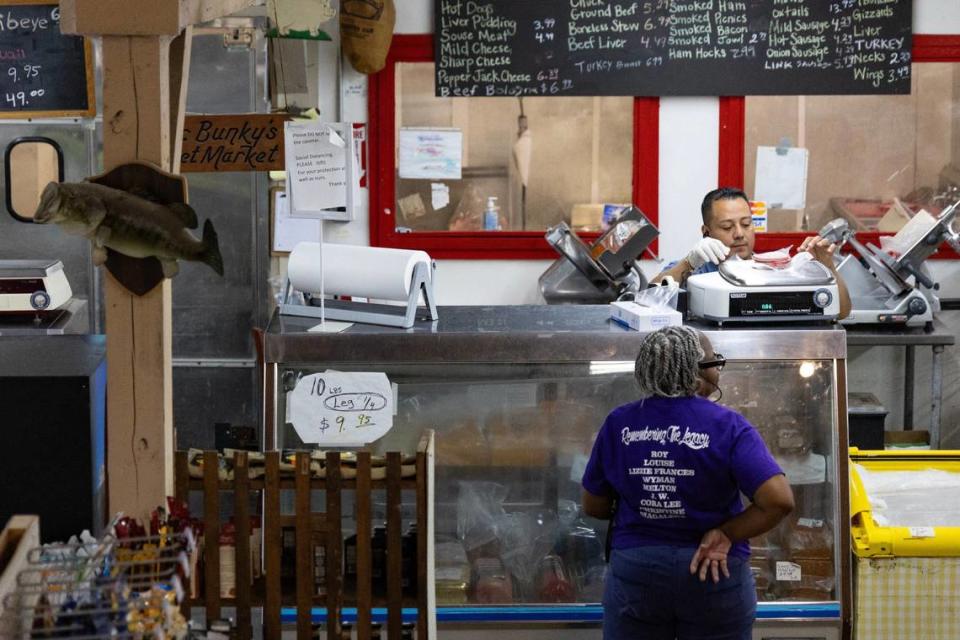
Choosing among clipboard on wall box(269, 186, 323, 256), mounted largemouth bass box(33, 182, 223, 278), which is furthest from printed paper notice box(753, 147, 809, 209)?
mounted largemouth bass box(33, 182, 223, 278)

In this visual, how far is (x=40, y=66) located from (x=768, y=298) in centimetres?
346

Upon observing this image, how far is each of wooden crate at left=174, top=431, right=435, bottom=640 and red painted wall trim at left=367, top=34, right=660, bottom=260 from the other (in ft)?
12.8

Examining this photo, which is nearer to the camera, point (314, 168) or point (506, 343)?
point (314, 168)

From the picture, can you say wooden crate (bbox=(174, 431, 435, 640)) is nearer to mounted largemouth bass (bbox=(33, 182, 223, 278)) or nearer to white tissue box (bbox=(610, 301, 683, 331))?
mounted largemouth bass (bbox=(33, 182, 223, 278))

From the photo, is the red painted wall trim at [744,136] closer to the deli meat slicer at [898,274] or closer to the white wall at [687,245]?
the white wall at [687,245]

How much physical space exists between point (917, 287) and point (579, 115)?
1.92 meters

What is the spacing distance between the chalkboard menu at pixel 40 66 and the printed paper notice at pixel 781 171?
3.39 metres

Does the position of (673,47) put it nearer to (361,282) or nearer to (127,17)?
(361,282)

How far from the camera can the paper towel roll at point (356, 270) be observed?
151 inches

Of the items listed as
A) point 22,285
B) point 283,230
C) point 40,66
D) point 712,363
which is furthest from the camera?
point 283,230

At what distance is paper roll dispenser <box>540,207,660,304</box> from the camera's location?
6.02m

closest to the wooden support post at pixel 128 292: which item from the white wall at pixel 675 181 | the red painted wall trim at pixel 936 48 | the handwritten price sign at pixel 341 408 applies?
the handwritten price sign at pixel 341 408

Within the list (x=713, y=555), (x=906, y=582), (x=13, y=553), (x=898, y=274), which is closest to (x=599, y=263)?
(x=898, y=274)

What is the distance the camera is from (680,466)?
3252 millimetres
